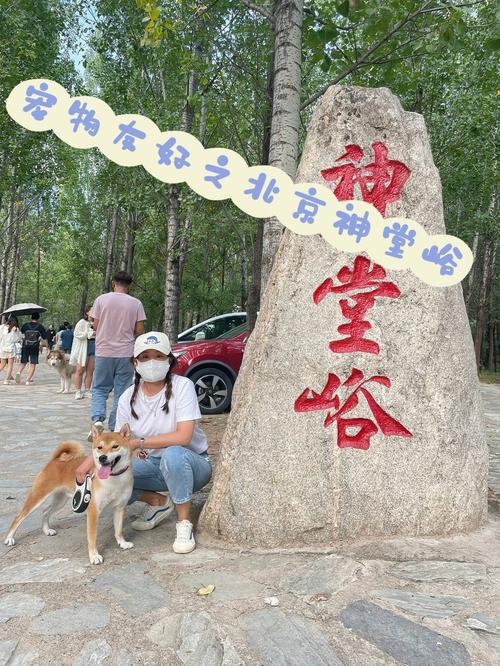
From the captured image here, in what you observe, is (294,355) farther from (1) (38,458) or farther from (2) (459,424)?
(1) (38,458)

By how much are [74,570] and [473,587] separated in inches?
82.7

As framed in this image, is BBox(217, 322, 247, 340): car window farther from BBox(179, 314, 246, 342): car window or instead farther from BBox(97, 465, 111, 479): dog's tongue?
BBox(97, 465, 111, 479): dog's tongue

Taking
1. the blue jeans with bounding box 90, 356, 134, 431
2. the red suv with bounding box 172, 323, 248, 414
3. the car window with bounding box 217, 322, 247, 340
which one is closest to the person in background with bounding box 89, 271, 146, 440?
the blue jeans with bounding box 90, 356, 134, 431

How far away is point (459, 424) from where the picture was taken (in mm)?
3561

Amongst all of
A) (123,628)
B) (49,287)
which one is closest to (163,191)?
(123,628)

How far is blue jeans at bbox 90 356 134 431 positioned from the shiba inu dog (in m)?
2.60

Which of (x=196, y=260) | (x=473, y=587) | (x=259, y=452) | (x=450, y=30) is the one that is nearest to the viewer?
(x=473, y=587)

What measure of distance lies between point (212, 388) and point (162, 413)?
5114 millimetres

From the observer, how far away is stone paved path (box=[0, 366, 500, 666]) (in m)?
2.28

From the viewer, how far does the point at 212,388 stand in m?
8.58

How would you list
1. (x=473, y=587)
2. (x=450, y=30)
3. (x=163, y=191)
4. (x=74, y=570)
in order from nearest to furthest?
1. (x=473, y=587)
2. (x=74, y=570)
3. (x=450, y=30)
4. (x=163, y=191)

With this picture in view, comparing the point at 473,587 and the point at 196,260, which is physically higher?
the point at 196,260

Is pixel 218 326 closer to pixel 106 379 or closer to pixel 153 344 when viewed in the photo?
pixel 106 379
